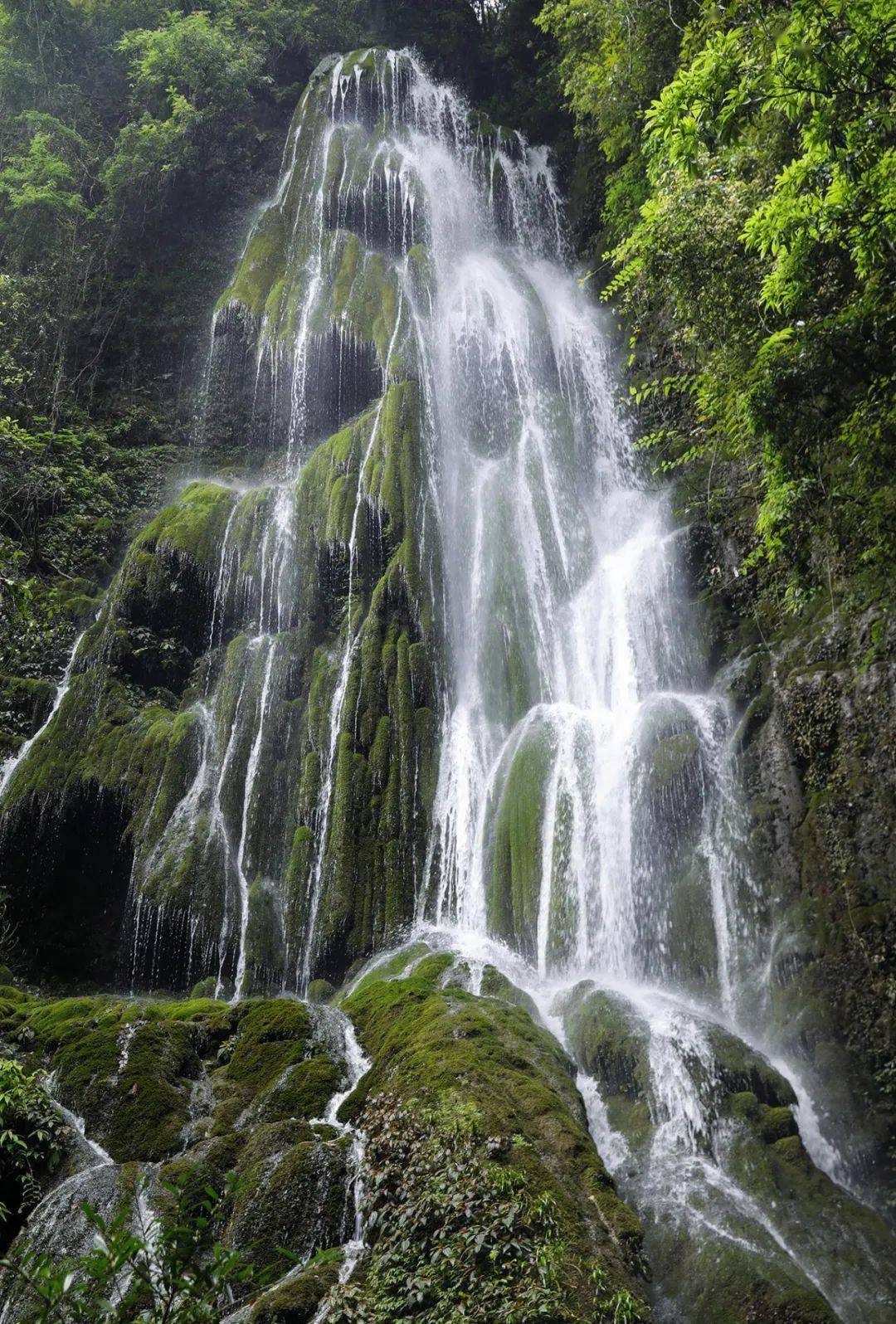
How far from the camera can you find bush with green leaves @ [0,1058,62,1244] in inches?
217

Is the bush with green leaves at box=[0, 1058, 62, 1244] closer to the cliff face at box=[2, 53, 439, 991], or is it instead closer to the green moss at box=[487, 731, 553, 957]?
the cliff face at box=[2, 53, 439, 991]

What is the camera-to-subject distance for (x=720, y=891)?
32.2 ft

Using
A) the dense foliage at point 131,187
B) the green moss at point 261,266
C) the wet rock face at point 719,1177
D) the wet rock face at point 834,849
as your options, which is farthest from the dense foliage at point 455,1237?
the green moss at point 261,266

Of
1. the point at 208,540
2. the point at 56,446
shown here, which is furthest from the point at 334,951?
the point at 56,446

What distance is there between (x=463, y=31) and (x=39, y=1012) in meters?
27.8

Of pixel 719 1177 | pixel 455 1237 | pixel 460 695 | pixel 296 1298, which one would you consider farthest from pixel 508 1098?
pixel 460 695

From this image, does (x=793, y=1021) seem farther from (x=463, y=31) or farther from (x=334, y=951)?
(x=463, y=31)

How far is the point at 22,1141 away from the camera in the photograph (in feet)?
18.3

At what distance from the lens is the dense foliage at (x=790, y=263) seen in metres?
5.82

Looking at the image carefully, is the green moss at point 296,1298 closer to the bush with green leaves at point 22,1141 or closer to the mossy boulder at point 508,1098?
the mossy boulder at point 508,1098

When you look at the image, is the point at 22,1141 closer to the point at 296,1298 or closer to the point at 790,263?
the point at 296,1298

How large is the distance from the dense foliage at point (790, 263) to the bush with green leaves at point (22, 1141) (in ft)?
25.3

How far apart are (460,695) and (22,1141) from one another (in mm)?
9128

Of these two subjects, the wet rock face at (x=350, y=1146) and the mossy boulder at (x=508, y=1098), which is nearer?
the wet rock face at (x=350, y=1146)
